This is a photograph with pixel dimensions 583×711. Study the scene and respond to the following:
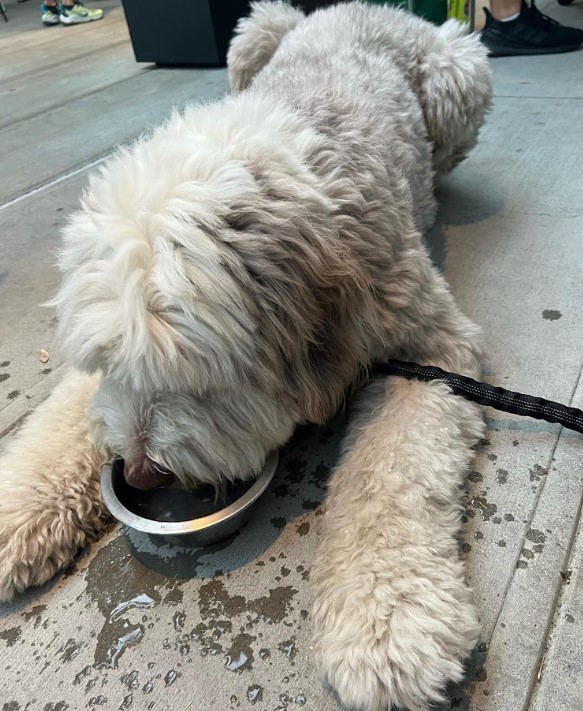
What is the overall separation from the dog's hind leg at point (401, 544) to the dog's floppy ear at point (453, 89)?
1.26 meters

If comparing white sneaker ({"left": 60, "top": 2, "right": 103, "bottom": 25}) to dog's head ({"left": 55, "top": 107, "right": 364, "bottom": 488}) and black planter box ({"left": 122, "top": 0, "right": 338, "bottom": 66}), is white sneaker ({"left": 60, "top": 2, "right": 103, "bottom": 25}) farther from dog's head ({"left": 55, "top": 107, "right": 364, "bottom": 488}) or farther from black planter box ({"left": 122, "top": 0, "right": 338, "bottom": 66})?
dog's head ({"left": 55, "top": 107, "right": 364, "bottom": 488})

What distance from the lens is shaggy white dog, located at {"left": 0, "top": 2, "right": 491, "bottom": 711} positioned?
128 cm

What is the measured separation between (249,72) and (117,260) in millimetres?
2773

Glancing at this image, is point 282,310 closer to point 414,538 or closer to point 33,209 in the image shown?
point 414,538

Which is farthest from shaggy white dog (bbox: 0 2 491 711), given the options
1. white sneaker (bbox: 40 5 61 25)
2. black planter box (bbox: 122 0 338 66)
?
white sneaker (bbox: 40 5 61 25)

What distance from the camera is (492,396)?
1.80 m

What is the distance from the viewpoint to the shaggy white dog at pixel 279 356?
1.28 meters

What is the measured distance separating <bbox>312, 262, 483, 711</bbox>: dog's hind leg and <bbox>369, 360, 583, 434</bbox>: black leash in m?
0.03

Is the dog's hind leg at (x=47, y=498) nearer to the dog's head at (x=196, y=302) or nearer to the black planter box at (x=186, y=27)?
the dog's head at (x=196, y=302)

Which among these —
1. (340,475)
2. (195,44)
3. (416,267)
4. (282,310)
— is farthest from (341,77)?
(195,44)

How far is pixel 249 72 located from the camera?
143 inches

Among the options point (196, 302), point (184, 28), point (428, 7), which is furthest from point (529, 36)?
point (196, 302)

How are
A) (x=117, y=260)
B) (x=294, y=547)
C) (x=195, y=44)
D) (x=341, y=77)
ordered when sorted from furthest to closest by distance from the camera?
(x=195, y=44) → (x=341, y=77) → (x=294, y=547) → (x=117, y=260)

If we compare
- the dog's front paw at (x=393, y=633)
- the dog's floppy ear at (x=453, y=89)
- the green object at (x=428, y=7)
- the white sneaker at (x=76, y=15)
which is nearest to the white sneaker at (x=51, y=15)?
the white sneaker at (x=76, y=15)
